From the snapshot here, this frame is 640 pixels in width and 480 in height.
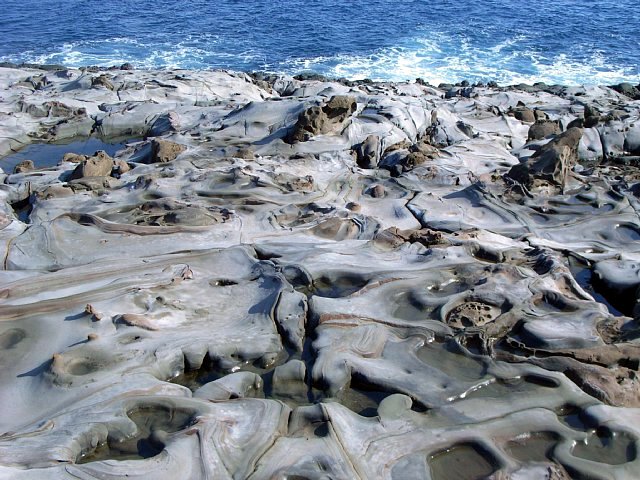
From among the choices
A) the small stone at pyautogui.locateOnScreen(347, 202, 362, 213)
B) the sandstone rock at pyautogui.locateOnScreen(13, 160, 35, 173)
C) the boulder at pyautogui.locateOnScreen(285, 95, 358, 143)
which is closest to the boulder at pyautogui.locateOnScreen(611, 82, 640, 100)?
the boulder at pyautogui.locateOnScreen(285, 95, 358, 143)

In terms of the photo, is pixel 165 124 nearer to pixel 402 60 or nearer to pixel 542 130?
pixel 542 130

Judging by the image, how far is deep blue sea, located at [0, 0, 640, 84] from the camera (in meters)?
29.7

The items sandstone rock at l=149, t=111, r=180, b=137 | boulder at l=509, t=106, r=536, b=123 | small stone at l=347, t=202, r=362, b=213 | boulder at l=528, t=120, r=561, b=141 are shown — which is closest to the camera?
small stone at l=347, t=202, r=362, b=213

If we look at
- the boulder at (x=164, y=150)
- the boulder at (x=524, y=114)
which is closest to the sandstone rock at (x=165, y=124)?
the boulder at (x=164, y=150)

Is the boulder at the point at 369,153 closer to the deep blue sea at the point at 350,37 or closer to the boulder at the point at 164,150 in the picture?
the boulder at the point at 164,150

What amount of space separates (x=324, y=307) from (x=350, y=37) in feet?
95.8

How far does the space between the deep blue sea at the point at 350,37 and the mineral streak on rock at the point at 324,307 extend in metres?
16.0

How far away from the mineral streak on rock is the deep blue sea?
15989mm

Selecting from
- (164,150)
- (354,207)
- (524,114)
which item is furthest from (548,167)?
(164,150)

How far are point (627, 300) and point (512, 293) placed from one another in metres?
1.76

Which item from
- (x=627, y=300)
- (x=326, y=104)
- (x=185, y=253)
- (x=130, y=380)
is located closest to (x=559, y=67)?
(x=326, y=104)

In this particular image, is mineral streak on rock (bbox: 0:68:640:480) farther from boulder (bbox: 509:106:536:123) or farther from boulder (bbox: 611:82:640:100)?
boulder (bbox: 611:82:640:100)

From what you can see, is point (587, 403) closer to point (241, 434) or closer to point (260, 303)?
point (241, 434)

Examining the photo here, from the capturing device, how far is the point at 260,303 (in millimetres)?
7938
